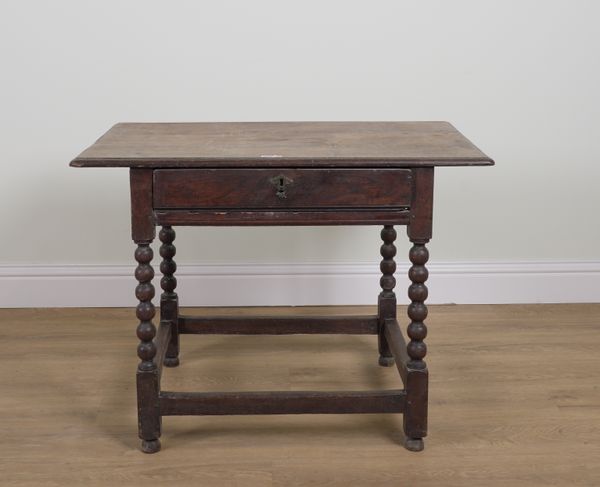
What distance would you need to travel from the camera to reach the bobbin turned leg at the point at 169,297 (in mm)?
3213

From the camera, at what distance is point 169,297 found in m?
3.24

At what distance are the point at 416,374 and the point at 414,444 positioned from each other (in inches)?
8.1

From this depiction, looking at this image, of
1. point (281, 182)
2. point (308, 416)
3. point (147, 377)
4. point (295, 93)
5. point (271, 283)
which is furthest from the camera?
point (271, 283)

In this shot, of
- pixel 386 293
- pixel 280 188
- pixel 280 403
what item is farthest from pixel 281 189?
pixel 386 293

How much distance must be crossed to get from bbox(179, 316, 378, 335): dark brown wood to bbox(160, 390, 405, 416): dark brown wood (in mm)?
614

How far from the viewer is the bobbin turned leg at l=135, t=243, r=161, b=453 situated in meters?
2.64

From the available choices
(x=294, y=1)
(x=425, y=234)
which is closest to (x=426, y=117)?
(x=294, y=1)

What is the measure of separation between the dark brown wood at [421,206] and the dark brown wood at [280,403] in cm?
48

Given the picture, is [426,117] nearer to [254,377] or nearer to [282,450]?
[254,377]

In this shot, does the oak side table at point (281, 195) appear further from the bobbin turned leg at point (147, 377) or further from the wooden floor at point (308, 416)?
the wooden floor at point (308, 416)

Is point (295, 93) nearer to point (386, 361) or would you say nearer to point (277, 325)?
point (277, 325)

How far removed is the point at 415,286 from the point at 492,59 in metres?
1.44

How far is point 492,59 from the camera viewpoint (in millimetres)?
3723

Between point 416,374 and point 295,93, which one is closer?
point 416,374
